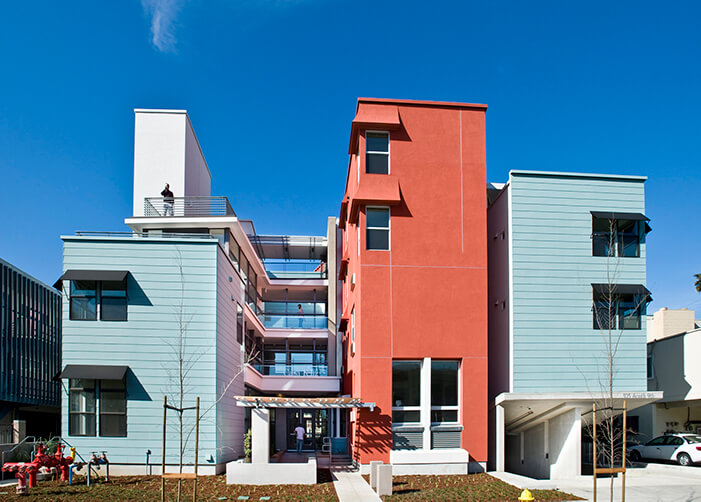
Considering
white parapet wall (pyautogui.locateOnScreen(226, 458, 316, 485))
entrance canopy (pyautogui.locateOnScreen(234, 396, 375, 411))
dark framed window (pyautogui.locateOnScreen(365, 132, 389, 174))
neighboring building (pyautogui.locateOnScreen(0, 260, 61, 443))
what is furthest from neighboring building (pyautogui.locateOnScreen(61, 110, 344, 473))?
neighboring building (pyautogui.locateOnScreen(0, 260, 61, 443))

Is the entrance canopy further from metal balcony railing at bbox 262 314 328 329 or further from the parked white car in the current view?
metal balcony railing at bbox 262 314 328 329

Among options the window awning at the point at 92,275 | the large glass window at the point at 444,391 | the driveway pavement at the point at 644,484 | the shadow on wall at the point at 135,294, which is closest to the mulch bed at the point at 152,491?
the large glass window at the point at 444,391

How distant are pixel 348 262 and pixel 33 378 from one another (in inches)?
690

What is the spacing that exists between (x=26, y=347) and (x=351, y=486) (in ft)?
69.1

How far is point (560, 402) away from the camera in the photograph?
65.8ft

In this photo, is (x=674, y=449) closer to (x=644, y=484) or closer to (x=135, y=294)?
(x=644, y=484)

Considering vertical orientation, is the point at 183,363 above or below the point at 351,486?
above

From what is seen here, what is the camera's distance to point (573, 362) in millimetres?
20094

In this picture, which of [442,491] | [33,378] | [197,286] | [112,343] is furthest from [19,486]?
[33,378]

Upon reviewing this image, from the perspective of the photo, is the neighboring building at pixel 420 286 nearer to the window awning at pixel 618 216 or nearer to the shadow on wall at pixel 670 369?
the window awning at pixel 618 216

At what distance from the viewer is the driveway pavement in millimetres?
16252

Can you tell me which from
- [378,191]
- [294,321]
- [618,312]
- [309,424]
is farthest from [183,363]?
[309,424]

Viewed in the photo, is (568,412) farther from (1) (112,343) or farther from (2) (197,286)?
(1) (112,343)

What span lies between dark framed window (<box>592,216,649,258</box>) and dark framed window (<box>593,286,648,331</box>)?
4.83 ft
